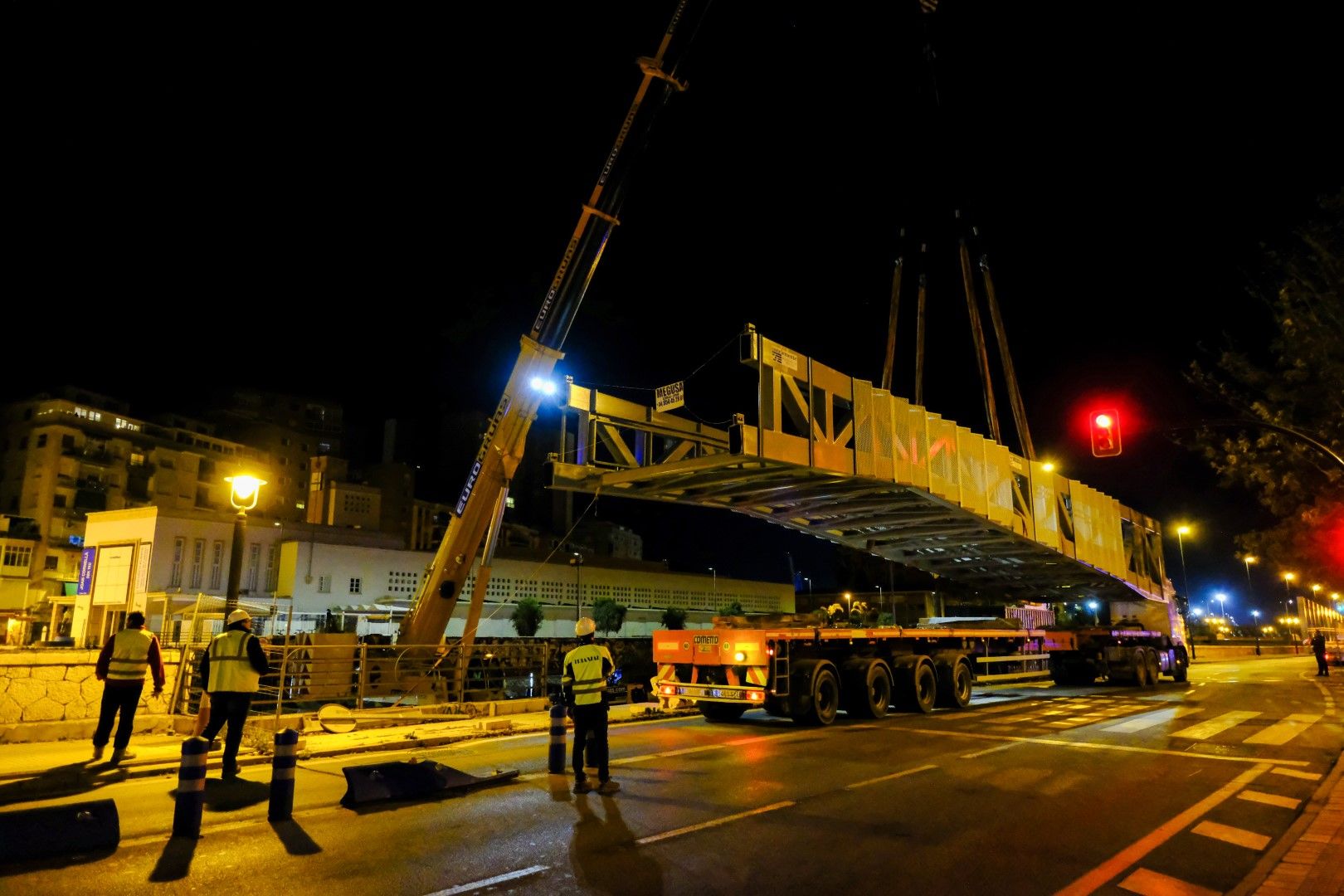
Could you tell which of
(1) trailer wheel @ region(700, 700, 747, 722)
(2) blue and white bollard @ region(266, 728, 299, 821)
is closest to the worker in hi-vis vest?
(2) blue and white bollard @ region(266, 728, 299, 821)

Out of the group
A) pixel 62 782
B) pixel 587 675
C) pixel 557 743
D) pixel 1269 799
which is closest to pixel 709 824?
pixel 587 675

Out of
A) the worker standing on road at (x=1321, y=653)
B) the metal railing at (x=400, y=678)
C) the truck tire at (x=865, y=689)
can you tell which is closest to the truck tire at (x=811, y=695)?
the truck tire at (x=865, y=689)

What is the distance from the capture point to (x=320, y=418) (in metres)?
83.8

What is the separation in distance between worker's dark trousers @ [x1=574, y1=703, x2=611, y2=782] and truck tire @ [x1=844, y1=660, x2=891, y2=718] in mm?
7496

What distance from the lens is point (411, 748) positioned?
11.4m

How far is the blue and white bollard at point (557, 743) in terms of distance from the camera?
29.6 feet

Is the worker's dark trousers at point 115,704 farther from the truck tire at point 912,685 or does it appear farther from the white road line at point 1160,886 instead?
the truck tire at point 912,685

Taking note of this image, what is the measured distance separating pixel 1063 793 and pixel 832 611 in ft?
29.6

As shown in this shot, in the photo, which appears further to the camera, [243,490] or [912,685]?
[912,685]

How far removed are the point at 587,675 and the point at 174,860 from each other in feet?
12.2

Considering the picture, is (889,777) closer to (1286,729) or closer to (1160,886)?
(1160,886)

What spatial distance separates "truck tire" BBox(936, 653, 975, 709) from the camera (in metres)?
16.7

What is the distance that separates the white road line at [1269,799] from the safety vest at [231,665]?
1016 centimetres

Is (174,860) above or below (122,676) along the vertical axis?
below
